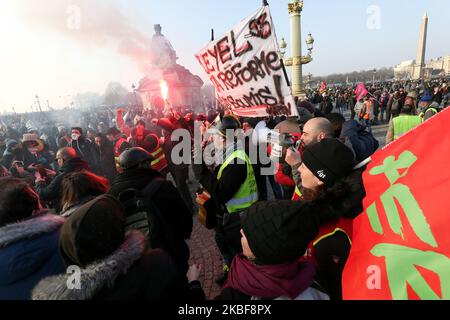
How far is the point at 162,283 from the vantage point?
147 cm

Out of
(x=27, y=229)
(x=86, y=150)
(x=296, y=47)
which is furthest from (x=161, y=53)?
(x=27, y=229)

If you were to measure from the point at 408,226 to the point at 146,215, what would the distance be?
2138mm

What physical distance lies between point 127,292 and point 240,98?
3.01 meters

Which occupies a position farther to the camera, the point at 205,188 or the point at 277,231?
the point at 205,188

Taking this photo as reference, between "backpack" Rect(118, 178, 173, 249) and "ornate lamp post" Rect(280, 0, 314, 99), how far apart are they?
19433 millimetres

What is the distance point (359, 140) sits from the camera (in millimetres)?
3717

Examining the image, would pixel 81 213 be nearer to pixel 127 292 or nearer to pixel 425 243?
pixel 127 292

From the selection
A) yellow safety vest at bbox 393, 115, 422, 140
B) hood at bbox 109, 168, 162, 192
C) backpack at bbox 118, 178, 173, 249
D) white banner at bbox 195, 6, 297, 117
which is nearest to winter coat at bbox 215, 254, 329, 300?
backpack at bbox 118, 178, 173, 249

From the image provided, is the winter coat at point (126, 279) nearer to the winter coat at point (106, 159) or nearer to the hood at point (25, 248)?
the hood at point (25, 248)

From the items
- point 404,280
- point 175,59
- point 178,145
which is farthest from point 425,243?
point 175,59

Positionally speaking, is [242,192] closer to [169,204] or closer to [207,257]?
[169,204]

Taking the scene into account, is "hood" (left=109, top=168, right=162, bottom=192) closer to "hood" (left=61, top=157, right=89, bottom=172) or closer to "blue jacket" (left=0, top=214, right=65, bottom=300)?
"blue jacket" (left=0, top=214, right=65, bottom=300)

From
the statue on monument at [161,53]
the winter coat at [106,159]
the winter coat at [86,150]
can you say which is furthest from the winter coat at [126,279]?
the statue on monument at [161,53]

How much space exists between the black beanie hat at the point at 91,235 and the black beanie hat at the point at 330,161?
142 centimetres
